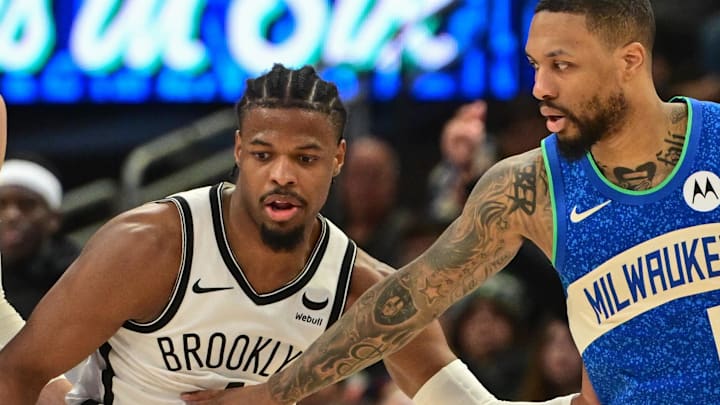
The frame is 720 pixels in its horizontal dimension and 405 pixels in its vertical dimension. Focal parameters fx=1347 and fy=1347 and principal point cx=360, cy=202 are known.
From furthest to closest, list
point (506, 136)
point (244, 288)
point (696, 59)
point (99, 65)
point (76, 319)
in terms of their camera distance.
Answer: point (99, 65) < point (696, 59) < point (506, 136) < point (244, 288) < point (76, 319)

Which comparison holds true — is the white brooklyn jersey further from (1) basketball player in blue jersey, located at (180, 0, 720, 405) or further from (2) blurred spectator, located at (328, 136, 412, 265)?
(2) blurred spectator, located at (328, 136, 412, 265)

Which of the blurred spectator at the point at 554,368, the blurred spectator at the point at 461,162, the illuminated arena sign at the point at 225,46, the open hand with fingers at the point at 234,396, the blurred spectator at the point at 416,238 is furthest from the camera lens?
the illuminated arena sign at the point at 225,46

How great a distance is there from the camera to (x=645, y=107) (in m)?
3.60

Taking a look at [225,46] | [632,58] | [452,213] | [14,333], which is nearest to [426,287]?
[632,58]

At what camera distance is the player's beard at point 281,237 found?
13.9 ft

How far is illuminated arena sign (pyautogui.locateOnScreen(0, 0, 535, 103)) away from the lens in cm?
962

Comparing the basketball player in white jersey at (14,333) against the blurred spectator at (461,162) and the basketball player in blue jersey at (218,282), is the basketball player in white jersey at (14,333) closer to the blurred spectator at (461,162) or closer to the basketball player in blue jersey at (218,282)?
the basketball player in blue jersey at (218,282)

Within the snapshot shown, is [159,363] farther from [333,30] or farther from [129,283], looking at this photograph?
[333,30]

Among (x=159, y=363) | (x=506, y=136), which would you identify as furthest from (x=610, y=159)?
(x=506, y=136)

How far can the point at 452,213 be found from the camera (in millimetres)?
7387

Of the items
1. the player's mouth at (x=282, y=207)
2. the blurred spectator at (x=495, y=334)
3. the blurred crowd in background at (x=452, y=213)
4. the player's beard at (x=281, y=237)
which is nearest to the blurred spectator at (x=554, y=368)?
the blurred crowd in background at (x=452, y=213)

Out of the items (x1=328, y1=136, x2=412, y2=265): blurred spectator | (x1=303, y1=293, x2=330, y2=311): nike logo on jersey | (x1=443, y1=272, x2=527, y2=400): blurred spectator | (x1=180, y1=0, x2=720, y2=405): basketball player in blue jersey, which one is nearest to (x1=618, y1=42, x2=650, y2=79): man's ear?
(x1=180, y1=0, x2=720, y2=405): basketball player in blue jersey

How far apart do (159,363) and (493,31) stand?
19.7 ft

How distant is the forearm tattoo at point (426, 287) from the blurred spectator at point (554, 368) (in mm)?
2433
